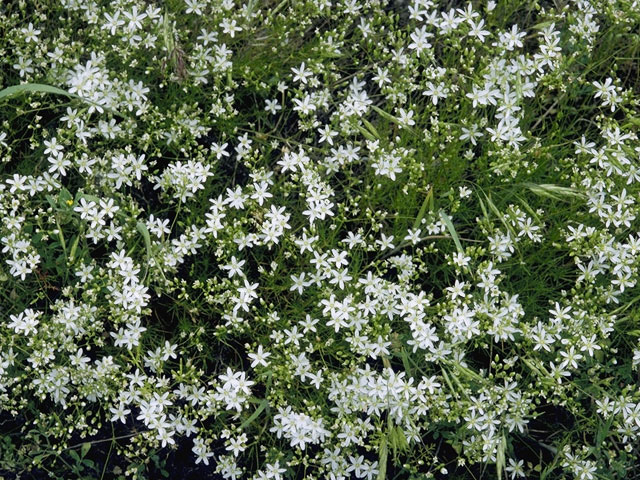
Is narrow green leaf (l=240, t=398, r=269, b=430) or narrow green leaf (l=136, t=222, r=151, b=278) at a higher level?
narrow green leaf (l=136, t=222, r=151, b=278)

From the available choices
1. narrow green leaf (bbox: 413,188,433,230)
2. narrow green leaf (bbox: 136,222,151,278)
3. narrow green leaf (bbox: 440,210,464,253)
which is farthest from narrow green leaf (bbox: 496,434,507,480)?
narrow green leaf (bbox: 136,222,151,278)

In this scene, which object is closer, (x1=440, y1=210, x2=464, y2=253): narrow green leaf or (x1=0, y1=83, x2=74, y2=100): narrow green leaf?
(x1=0, y1=83, x2=74, y2=100): narrow green leaf

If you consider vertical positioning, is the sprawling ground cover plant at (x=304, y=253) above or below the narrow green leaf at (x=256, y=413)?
above

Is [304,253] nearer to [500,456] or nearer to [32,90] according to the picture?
[500,456]

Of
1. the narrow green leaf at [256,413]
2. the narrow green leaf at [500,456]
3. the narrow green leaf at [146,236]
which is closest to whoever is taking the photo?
the narrow green leaf at [146,236]

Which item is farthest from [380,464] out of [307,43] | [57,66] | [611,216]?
[57,66]

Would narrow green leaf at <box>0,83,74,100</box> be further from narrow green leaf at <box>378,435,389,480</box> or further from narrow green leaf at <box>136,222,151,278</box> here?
A: narrow green leaf at <box>378,435,389,480</box>

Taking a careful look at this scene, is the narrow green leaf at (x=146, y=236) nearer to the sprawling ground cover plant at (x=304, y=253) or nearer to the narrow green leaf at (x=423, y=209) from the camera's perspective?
the sprawling ground cover plant at (x=304, y=253)

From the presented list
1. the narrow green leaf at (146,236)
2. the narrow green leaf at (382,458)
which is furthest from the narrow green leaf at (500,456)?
the narrow green leaf at (146,236)

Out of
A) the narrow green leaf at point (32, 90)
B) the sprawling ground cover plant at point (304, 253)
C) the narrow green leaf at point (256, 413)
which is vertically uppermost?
the narrow green leaf at point (32, 90)
